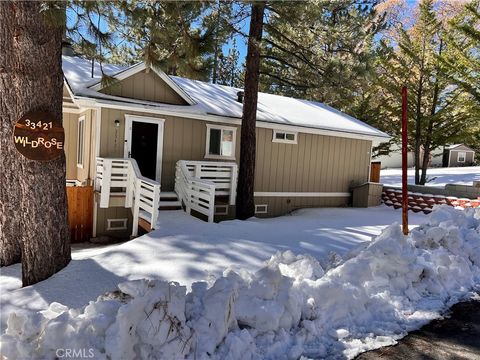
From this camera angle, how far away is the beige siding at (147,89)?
31.8 ft

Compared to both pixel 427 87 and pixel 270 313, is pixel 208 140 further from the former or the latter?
pixel 427 87

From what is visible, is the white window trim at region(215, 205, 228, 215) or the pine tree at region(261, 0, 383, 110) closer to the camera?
the pine tree at region(261, 0, 383, 110)

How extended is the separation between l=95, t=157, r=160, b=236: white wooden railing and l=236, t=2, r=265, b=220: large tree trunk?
2.58 metres

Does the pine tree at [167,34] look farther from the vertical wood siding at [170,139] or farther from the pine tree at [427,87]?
the pine tree at [427,87]

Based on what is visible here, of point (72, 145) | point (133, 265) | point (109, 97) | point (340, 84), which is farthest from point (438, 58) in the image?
point (133, 265)

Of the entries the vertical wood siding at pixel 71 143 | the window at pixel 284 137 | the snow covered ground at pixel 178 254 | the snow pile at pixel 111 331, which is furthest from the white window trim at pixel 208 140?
the snow pile at pixel 111 331

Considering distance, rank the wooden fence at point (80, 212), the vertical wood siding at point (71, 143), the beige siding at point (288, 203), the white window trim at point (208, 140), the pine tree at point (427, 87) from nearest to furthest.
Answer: the wooden fence at point (80, 212) < the white window trim at point (208, 140) < the vertical wood siding at point (71, 143) < the beige siding at point (288, 203) < the pine tree at point (427, 87)

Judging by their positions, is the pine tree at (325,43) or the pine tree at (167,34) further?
the pine tree at (325,43)

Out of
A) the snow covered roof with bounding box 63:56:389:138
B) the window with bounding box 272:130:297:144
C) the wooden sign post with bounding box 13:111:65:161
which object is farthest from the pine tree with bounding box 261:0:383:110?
the wooden sign post with bounding box 13:111:65:161

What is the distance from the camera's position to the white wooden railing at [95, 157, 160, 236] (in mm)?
7930

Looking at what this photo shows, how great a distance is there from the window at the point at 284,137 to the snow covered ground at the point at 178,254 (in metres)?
3.44

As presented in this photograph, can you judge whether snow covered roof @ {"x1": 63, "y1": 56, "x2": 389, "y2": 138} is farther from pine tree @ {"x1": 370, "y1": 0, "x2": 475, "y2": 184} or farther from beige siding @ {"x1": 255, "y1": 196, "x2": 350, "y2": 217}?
pine tree @ {"x1": 370, "y1": 0, "x2": 475, "y2": 184}

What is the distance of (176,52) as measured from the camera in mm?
6199

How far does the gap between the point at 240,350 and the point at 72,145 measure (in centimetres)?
975
